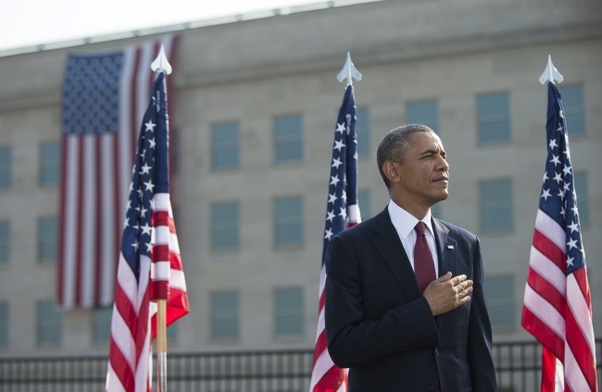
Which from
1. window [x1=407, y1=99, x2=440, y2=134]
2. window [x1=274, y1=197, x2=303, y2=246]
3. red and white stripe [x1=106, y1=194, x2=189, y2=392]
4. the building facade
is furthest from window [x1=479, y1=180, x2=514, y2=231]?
red and white stripe [x1=106, y1=194, x2=189, y2=392]

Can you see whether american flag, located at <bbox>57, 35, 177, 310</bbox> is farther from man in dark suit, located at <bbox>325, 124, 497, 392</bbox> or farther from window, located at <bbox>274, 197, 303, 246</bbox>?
man in dark suit, located at <bbox>325, 124, 497, 392</bbox>

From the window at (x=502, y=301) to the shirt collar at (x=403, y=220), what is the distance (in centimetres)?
3077

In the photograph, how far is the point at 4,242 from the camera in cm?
4381

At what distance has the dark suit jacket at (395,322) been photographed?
489cm

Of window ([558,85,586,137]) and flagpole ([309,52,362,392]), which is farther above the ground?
window ([558,85,586,137])

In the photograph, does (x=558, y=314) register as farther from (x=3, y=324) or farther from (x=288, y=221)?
(x=3, y=324)

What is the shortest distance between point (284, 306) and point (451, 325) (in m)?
34.0

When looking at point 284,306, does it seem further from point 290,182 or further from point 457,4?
point 457,4

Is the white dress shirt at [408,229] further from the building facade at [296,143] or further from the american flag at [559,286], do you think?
the building facade at [296,143]

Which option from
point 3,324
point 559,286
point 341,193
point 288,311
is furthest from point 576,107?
point 559,286

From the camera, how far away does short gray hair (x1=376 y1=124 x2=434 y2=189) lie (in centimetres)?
518

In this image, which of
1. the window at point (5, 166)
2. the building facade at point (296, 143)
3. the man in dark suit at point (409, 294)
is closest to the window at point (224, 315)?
the building facade at point (296, 143)

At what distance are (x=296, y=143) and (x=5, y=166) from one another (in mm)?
Result: 12306

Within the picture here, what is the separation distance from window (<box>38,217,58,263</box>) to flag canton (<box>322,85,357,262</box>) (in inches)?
1355
